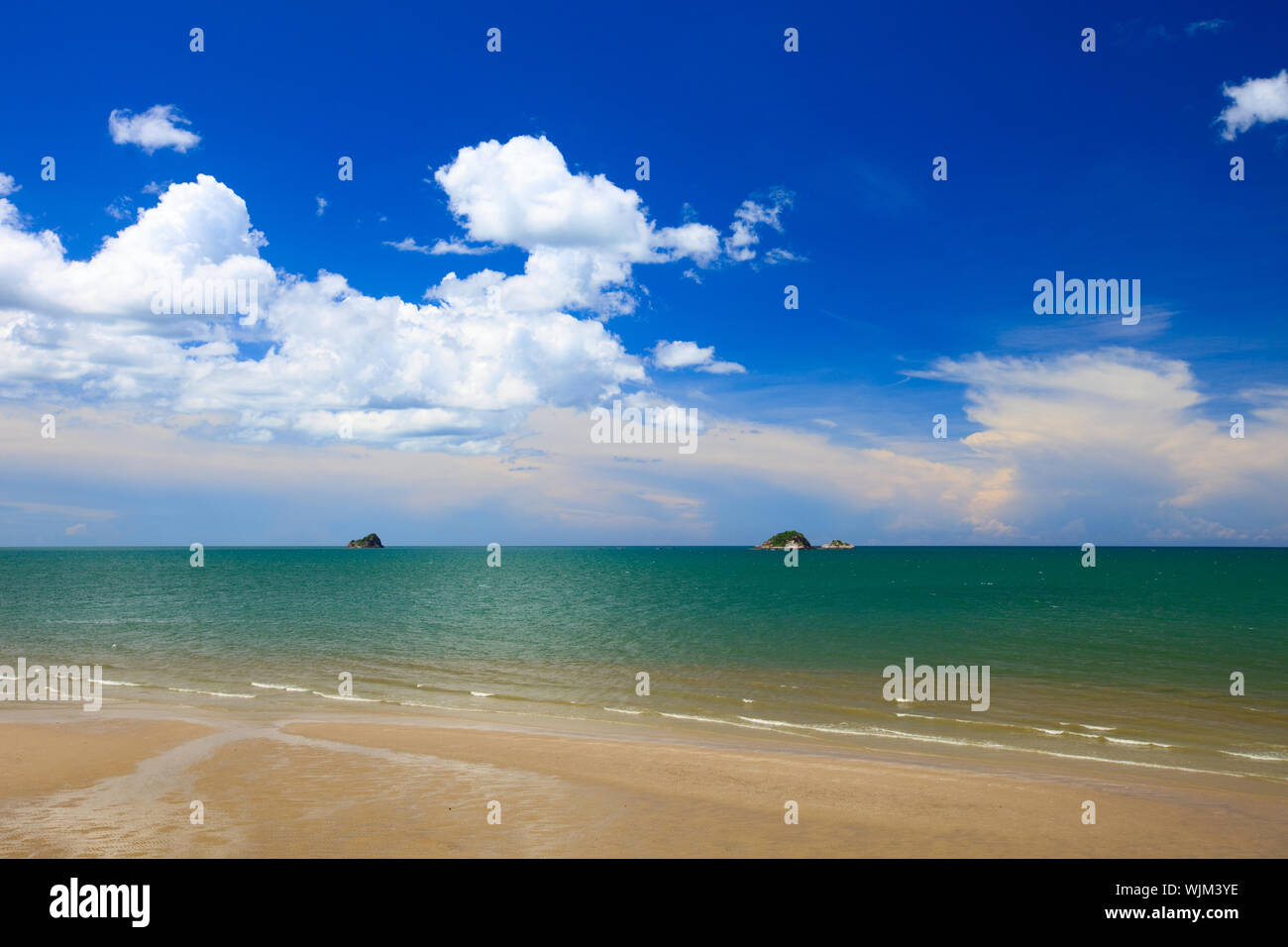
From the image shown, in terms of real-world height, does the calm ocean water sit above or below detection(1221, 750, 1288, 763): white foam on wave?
below

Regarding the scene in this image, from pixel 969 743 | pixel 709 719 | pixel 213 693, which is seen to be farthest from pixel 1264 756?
pixel 213 693

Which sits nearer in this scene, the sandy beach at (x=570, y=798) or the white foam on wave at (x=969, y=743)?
the sandy beach at (x=570, y=798)

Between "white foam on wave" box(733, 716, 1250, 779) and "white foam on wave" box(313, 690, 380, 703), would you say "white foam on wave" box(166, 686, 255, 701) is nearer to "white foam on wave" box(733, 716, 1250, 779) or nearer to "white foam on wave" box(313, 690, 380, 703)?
"white foam on wave" box(313, 690, 380, 703)

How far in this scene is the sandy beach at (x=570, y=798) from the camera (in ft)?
34.3

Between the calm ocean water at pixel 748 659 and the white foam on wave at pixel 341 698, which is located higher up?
the white foam on wave at pixel 341 698

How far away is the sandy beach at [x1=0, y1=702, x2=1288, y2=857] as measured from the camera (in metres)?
10.4

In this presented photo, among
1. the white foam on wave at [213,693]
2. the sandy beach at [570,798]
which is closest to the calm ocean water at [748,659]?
the white foam on wave at [213,693]

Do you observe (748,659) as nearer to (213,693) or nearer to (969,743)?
(969,743)

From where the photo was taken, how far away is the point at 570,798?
12656 millimetres

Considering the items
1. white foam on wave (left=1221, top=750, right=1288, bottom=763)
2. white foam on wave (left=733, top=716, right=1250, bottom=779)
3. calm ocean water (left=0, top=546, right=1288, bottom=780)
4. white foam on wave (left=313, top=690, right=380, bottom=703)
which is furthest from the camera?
white foam on wave (left=313, top=690, right=380, bottom=703)

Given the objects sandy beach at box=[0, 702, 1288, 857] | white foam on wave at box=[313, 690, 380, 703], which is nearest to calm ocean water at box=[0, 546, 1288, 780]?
white foam on wave at box=[313, 690, 380, 703]

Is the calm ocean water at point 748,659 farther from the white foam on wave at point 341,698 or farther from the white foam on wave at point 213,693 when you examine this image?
the white foam on wave at point 341,698
